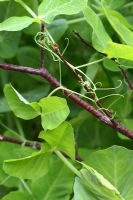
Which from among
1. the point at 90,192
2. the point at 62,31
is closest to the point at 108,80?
the point at 62,31

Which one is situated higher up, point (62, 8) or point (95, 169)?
point (62, 8)

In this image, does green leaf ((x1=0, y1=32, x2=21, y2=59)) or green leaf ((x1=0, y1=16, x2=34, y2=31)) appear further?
green leaf ((x1=0, y1=32, x2=21, y2=59))

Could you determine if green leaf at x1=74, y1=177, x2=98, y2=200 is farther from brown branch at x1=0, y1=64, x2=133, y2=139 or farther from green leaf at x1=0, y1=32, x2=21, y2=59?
green leaf at x1=0, y1=32, x2=21, y2=59

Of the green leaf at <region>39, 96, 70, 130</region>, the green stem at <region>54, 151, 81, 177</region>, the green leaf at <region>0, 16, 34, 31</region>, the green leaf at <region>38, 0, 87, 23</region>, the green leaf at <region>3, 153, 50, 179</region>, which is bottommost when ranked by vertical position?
the green stem at <region>54, 151, 81, 177</region>

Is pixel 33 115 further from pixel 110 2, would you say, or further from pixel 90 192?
pixel 110 2

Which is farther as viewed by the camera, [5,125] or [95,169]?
[5,125]

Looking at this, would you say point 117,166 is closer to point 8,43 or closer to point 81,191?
point 81,191

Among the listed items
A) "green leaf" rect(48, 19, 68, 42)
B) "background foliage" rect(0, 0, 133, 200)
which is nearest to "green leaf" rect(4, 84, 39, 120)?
"background foliage" rect(0, 0, 133, 200)

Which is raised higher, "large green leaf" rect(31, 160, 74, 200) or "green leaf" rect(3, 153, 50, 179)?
"green leaf" rect(3, 153, 50, 179)
